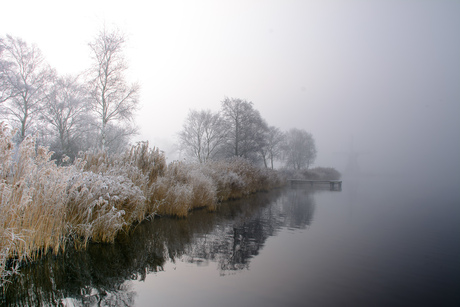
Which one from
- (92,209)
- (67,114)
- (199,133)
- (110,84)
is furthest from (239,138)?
(92,209)

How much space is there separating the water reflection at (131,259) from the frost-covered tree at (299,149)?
45194 millimetres

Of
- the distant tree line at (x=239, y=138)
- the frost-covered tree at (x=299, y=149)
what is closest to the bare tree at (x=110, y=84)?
the distant tree line at (x=239, y=138)

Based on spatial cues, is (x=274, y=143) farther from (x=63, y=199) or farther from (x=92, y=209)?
(x=63, y=199)

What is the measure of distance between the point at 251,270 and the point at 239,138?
28.0m

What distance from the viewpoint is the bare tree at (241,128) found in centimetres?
3244

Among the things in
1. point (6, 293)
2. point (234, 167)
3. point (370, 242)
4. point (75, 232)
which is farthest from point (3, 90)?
point (370, 242)

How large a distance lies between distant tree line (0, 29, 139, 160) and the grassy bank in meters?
14.7

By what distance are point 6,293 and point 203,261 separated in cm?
299

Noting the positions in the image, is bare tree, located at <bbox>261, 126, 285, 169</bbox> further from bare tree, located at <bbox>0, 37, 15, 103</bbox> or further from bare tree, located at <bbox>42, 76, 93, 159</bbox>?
bare tree, located at <bbox>0, 37, 15, 103</bbox>

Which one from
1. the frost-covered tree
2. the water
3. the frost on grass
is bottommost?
the water

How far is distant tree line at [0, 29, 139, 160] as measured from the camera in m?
21.9

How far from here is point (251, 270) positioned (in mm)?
4719

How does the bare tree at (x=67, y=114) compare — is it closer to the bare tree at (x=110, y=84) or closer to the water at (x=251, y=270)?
the bare tree at (x=110, y=84)

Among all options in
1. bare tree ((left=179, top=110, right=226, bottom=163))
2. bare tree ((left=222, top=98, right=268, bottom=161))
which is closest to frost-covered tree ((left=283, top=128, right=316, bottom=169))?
bare tree ((left=179, top=110, right=226, bottom=163))
